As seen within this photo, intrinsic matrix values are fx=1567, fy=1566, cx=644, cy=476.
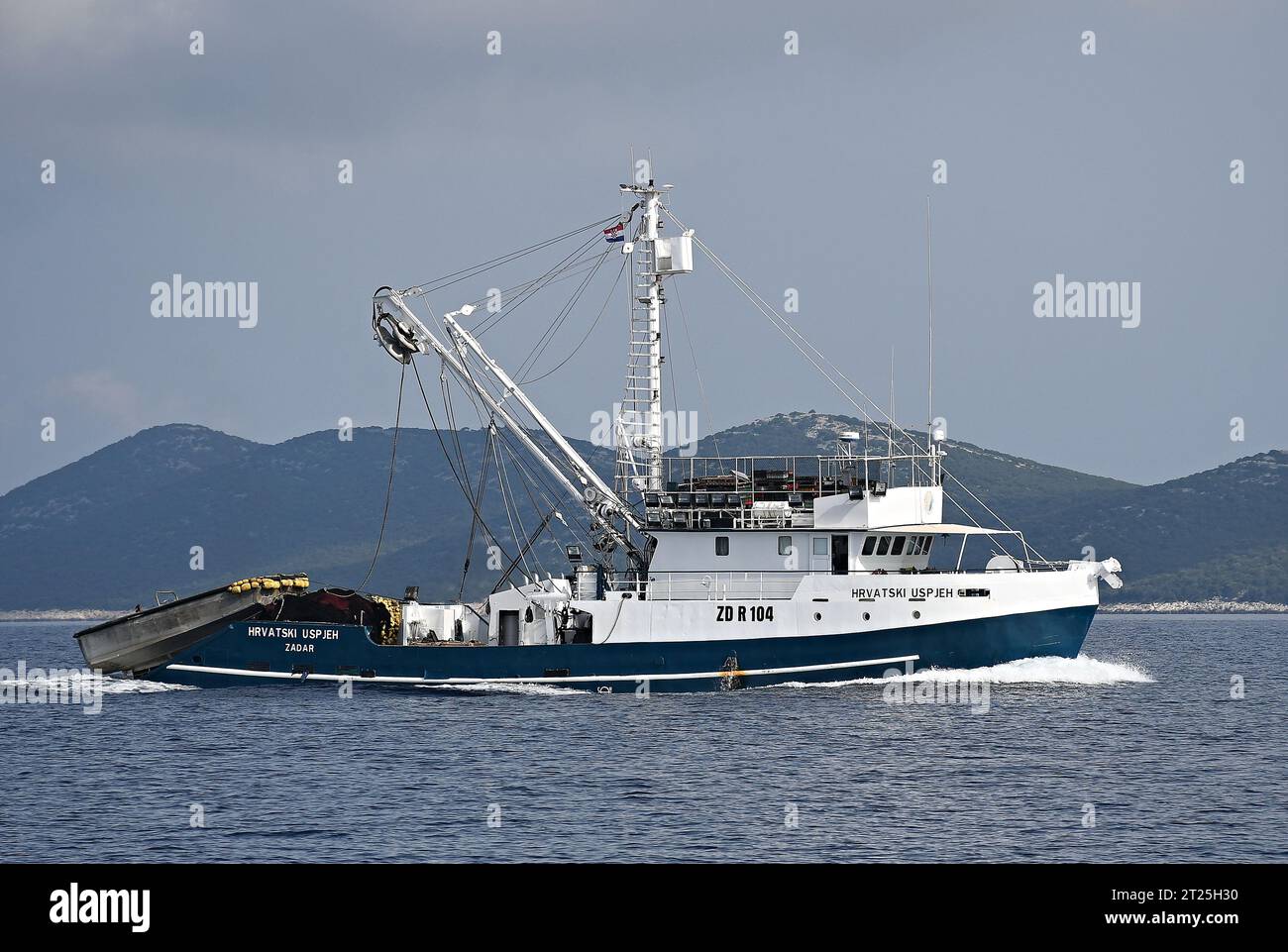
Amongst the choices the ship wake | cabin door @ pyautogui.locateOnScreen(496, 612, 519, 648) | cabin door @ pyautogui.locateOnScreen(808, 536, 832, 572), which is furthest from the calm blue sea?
cabin door @ pyautogui.locateOnScreen(808, 536, 832, 572)

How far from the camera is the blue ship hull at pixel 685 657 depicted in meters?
43.6

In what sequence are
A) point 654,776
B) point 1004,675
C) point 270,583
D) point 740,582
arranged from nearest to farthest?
point 654,776 < point 1004,675 < point 740,582 < point 270,583

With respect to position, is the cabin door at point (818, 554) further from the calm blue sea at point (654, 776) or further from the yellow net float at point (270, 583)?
the yellow net float at point (270, 583)

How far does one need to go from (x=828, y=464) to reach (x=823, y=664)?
7222 millimetres

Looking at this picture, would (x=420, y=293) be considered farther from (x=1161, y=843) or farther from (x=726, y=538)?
(x=1161, y=843)

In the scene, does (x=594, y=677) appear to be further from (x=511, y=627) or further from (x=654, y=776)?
(x=654, y=776)

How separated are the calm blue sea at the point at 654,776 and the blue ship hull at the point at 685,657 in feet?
2.11

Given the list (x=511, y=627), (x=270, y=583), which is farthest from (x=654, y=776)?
(x=270, y=583)

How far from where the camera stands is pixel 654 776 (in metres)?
33.5

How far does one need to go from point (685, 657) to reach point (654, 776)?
11297mm

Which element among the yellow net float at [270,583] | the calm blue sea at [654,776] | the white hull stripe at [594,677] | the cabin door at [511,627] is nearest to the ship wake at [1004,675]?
the calm blue sea at [654,776]

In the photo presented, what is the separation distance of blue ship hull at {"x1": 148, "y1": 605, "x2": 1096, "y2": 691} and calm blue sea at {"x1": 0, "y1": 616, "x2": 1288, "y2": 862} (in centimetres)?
64

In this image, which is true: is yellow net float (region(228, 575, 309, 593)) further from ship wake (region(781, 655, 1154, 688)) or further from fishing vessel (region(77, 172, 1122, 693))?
ship wake (region(781, 655, 1154, 688))

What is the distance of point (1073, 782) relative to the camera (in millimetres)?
32812
